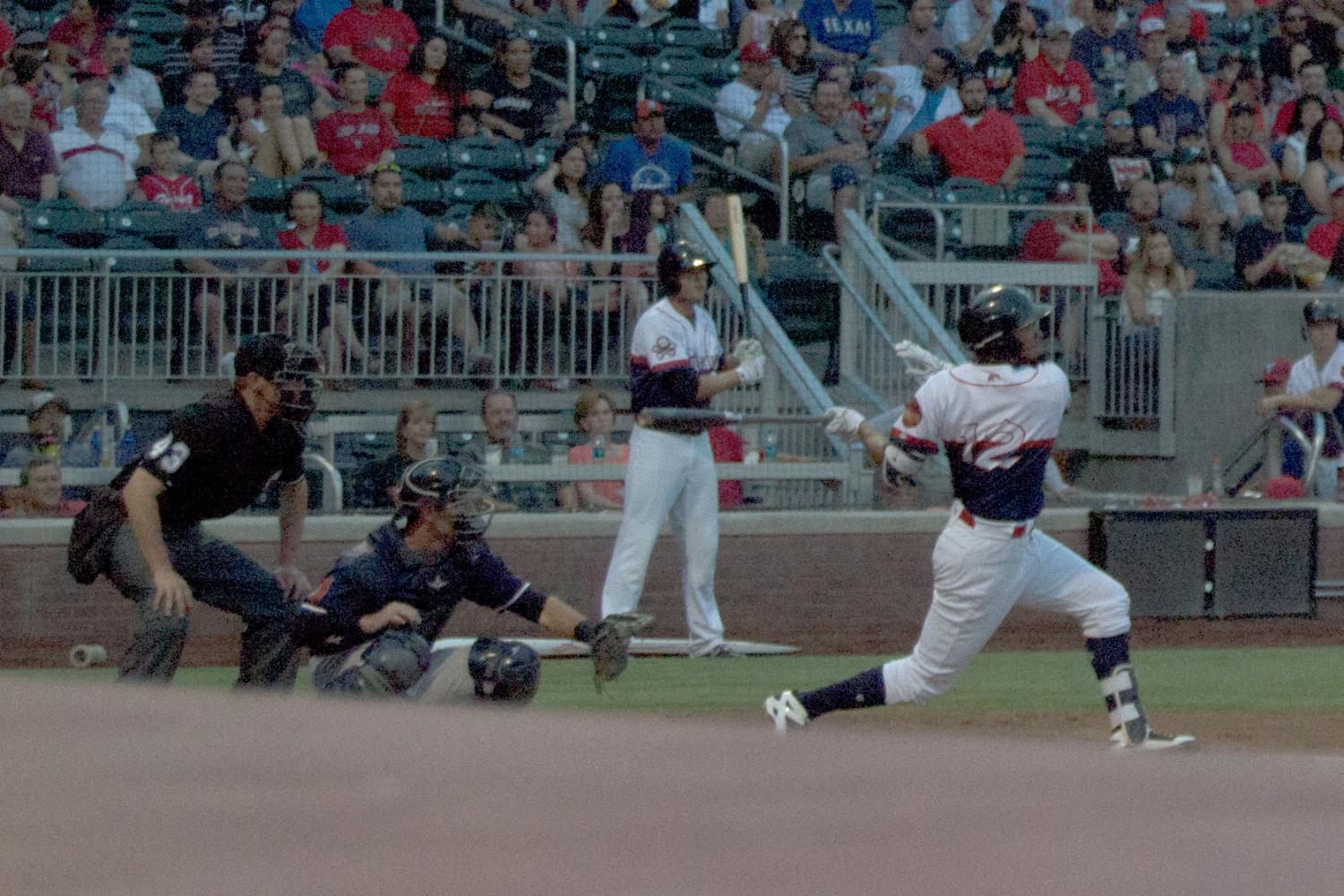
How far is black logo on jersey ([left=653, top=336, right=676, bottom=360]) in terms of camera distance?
9.58 meters

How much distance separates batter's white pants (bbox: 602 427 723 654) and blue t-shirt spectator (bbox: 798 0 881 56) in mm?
7761

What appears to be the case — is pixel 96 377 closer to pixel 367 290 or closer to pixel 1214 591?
pixel 367 290

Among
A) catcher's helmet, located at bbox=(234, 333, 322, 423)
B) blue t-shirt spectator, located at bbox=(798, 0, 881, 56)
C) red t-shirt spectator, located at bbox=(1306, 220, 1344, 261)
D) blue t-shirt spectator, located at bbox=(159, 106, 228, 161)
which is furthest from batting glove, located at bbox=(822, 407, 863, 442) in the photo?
blue t-shirt spectator, located at bbox=(798, 0, 881, 56)

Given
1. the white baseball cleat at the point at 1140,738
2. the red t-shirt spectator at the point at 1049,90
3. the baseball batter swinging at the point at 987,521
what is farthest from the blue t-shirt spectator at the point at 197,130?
the white baseball cleat at the point at 1140,738

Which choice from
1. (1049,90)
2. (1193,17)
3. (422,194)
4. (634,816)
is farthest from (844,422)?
(1193,17)

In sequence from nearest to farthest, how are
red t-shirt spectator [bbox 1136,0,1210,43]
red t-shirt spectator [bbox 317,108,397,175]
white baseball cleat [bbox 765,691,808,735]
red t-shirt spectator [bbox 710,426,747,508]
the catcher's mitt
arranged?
the catcher's mitt
white baseball cleat [bbox 765,691,808,735]
red t-shirt spectator [bbox 710,426,747,508]
red t-shirt spectator [bbox 317,108,397,175]
red t-shirt spectator [bbox 1136,0,1210,43]

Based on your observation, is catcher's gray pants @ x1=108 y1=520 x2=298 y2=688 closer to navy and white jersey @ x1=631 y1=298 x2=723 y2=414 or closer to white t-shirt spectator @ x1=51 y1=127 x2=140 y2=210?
navy and white jersey @ x1=631 y1=298 x2=723 y2=414

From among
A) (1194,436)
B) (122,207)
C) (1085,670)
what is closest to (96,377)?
(122,207)

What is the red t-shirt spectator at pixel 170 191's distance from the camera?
1273 centimetres

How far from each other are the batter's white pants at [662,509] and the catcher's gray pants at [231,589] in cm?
272

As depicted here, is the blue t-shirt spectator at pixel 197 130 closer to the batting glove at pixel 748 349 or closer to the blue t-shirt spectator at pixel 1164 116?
the batting glove at pixel 748 349

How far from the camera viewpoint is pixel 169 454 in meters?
6.60

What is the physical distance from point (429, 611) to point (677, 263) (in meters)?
3.58

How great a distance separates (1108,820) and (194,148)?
40.1 ft
